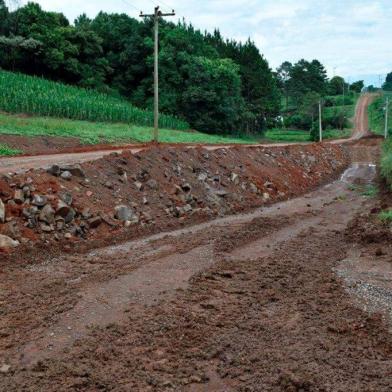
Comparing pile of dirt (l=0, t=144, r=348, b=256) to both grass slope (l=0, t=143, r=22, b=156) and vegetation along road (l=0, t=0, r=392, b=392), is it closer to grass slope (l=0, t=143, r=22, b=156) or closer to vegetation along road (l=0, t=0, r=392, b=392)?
vegetation along road (l=0, t=0, r=392, b=392)

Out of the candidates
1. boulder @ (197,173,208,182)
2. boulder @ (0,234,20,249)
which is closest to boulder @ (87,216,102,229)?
boulder @ (0,234,20,249)

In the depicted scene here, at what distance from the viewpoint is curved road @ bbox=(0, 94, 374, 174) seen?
11930 millimetres

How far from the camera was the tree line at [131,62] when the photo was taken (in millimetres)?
47062

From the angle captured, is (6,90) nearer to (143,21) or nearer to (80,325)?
(143,21)

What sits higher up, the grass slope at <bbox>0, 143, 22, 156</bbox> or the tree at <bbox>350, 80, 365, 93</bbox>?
the tree at <bbox>350, 80, 365, 93</bbox>

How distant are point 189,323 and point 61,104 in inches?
1222

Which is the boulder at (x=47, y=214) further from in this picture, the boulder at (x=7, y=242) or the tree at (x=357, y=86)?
the tree at (x=357, y=86)

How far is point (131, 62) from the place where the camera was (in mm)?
54375

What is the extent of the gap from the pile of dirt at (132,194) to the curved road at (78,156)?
1.12m

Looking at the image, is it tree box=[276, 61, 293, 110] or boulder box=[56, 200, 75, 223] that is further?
tree box=[276, 61, 293, 110]

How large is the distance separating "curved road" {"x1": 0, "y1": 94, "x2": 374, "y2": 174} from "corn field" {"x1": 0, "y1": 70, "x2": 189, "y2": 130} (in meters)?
13.3

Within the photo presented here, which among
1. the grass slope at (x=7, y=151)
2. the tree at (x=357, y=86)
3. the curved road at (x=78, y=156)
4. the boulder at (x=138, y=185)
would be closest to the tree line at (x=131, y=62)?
the curved road at (x=78, y=156)

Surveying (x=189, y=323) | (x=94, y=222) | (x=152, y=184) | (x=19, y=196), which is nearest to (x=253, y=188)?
(x=152, y=184)

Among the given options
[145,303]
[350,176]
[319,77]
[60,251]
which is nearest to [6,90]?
[350,176]
